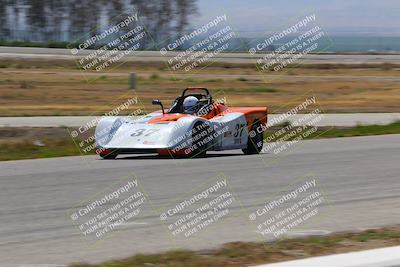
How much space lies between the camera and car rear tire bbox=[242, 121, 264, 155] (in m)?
18.7

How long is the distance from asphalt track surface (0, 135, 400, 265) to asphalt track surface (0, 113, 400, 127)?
20.7ft

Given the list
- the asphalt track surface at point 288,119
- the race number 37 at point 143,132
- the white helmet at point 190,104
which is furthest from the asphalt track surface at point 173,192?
the asphalt track surface at point 288,119

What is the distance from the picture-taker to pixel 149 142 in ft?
55.9

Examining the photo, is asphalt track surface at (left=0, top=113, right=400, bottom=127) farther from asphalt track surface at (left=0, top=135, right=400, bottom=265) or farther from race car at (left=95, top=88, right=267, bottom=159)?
race car at (left=95, top=88, right=267, bottom=159)

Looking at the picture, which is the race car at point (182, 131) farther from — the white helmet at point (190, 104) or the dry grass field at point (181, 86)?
the dry grass field at point (181, 86)

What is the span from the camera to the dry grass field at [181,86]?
33.8m

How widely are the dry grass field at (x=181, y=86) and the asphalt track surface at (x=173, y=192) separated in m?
12.4

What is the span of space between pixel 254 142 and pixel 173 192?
20.4 ft

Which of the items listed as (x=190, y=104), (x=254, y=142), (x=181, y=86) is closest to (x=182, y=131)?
(x=190, y=104)

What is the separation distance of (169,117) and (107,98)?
19.1 metres

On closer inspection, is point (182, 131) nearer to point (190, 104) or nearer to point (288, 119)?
point (190, 104)

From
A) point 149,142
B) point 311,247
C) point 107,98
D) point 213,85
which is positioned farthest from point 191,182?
point 213,85

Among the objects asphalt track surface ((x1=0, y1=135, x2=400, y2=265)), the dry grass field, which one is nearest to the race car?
asphalt track surface ((x1=0, y1=135, x2=400, y2=265))

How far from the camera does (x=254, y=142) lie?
18.8 meters
